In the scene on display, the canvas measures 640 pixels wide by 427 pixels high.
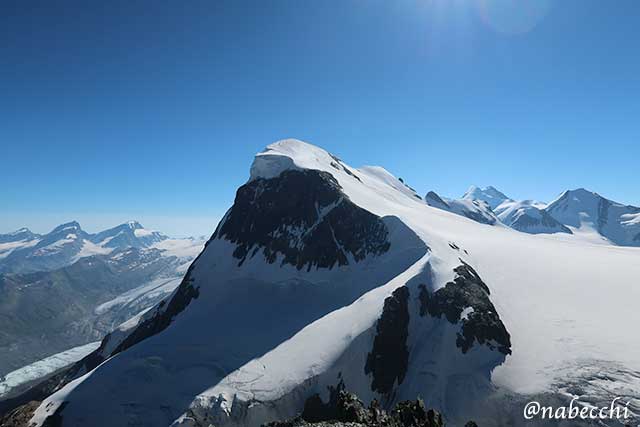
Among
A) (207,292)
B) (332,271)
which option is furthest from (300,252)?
(207,292)

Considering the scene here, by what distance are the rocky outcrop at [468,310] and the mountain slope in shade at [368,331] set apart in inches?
7.6

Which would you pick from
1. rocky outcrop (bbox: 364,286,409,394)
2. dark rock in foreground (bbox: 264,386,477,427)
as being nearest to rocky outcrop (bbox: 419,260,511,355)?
rocky outcrop (bbox: 364,286,409,394)

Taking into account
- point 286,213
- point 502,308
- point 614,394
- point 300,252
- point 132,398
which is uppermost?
point 286,213

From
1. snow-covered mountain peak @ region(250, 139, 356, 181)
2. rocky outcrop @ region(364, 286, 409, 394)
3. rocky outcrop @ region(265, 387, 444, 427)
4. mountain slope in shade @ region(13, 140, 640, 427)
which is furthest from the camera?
snow-covered mountain peak @ region(250, 139, 356, 181)

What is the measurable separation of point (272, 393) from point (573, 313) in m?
43.2

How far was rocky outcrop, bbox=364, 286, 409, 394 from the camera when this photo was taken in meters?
44.2

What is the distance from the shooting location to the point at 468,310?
47.7 meters

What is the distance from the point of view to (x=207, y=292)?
71.3 metres

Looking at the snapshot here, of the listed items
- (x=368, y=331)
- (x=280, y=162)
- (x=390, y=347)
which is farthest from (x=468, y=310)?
(x=280, y=162)

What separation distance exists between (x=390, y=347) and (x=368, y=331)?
4.03 metres

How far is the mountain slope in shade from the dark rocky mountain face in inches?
16.7

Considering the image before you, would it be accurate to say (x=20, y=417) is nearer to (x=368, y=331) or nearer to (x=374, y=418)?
(x=374, y=418)

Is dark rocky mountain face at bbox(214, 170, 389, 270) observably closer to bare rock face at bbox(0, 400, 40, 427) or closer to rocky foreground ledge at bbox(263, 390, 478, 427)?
rocky foreground ledge at bbox(263, 390, 478, 427)

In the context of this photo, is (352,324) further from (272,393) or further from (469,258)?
(469,258)
